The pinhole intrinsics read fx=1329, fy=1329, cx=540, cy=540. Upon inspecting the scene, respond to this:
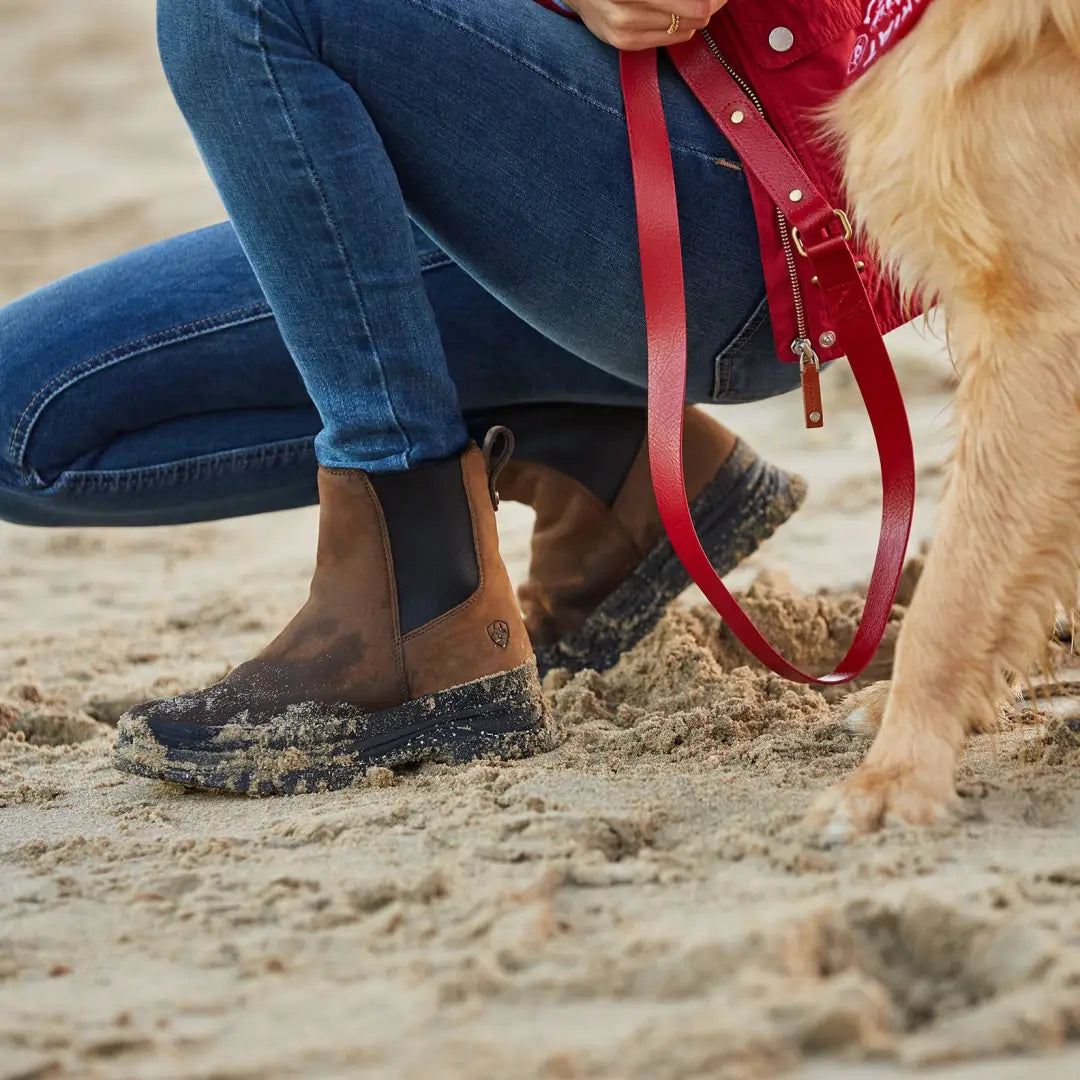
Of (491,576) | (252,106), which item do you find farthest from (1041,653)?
(252,106)

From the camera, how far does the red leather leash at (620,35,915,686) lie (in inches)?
65.0

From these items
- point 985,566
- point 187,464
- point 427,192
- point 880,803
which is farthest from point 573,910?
point 187,464

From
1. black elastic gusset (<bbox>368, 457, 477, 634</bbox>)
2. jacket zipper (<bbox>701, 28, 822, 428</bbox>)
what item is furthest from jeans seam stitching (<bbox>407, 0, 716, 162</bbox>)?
black elastic gusset (<bbox>368, 457, 477, 634</bbox>)

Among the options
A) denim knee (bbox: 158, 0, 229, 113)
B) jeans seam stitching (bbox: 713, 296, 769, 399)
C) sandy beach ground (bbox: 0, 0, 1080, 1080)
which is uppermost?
denim knee (bbox: 158, 0, 229, 113)

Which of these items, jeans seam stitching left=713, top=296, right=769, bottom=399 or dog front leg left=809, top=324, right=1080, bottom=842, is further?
jeans seam stitching left=713, top=296, right=769, bottom=399

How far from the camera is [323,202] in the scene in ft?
5.38

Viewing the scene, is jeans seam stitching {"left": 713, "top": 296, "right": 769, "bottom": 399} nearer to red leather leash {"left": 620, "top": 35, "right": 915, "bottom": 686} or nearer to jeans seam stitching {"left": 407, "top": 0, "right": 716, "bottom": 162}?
red leather leash {"left": 620, "top": 35, "right": 915, "bottom": 686}

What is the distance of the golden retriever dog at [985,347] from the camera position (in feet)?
4.47

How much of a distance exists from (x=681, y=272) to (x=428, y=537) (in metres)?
0.47

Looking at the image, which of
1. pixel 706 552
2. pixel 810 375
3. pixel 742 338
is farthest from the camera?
pixel 706 552

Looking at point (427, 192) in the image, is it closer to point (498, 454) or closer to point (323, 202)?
point (323, 202)

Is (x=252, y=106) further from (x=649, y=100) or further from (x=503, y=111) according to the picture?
(x=649, y=100)

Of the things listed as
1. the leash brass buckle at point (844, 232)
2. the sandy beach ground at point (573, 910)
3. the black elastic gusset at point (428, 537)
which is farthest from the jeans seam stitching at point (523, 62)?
the sandy beach ground at point (573, 910)

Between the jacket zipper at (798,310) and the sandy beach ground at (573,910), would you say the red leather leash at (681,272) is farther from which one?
the sandy beach ground at (573,910)
